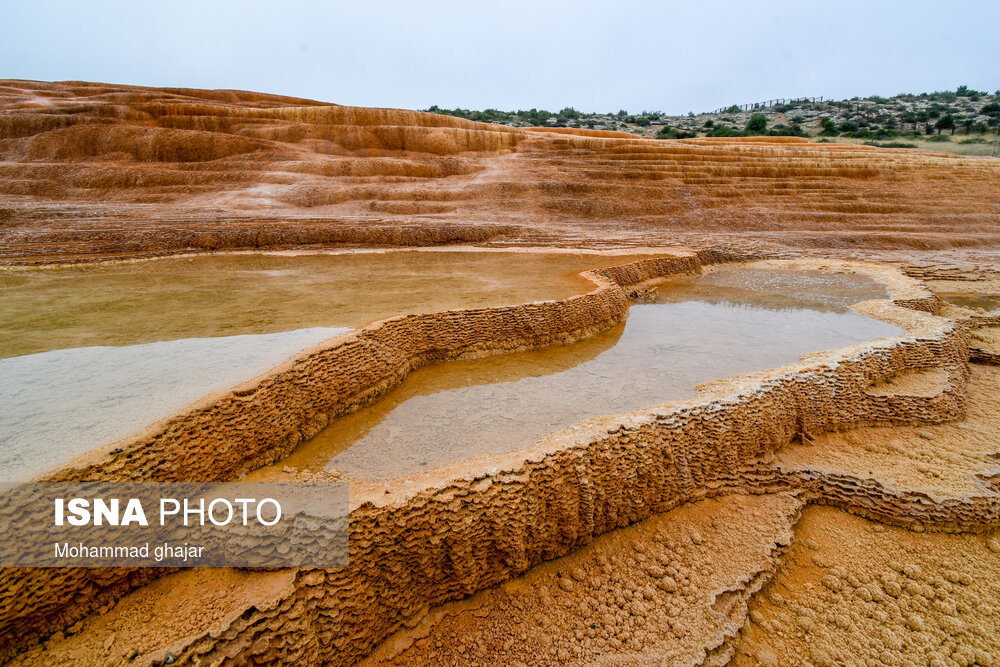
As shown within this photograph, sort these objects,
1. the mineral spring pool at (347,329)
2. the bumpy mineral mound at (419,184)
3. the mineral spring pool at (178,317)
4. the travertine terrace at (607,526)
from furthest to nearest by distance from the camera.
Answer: the bumpy mineral mound at (419,184)
the mineral spring pool at (347,329)
the mineral spring pool at (178,317)
the travertine terrace at (607,526)

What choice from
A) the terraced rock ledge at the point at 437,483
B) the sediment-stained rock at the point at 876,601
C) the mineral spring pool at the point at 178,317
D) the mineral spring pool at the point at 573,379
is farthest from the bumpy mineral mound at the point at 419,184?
the sediment-stained rock at the point at 876,601

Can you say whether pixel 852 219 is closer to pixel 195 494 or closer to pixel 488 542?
pixel 488 542

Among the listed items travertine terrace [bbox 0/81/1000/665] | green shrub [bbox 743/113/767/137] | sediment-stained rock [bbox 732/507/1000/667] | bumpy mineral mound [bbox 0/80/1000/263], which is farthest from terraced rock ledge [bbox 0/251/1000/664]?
green shrub [bbox 743/113/767/137]

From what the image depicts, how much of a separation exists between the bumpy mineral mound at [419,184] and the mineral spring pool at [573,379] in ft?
18.7

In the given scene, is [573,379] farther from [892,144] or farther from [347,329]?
[892,144]

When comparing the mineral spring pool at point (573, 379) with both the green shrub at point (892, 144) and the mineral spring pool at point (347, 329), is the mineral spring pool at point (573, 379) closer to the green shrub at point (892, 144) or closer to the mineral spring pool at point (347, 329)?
the mineral spring pool at point (347, 329)

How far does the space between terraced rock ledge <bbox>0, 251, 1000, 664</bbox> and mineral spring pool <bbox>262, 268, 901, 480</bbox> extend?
12.1 inches

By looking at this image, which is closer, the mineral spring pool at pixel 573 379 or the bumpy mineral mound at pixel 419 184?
the mineral spring pool at pixel 573 379

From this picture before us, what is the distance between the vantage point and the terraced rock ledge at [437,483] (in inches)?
92.8

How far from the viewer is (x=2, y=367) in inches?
154

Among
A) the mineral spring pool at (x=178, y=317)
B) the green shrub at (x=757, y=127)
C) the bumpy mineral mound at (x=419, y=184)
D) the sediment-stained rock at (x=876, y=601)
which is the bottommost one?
the sediment-stained rock at (x=876, y=601)

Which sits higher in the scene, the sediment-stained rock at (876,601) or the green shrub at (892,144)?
the green shrub at (892,144)
